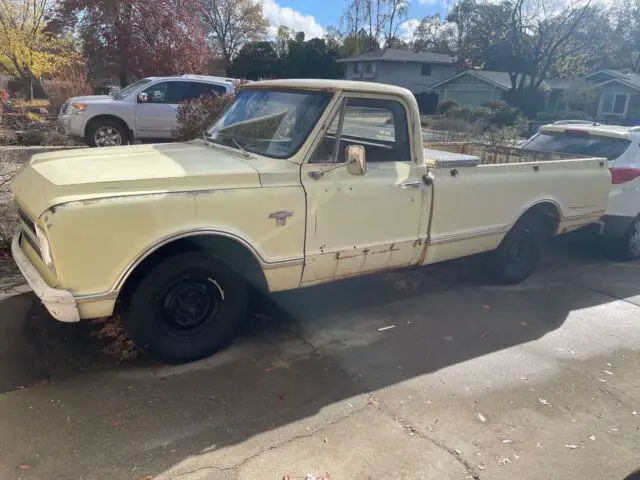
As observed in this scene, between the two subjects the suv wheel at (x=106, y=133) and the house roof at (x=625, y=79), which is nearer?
the suv wheel at (x=106, y=133)

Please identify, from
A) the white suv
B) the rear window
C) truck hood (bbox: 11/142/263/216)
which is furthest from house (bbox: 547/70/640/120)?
truck hood (bbox: 11/142/263/216)

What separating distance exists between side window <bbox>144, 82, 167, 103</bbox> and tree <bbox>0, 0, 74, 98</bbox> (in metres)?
6.56

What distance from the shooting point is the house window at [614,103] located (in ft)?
130

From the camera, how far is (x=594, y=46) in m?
45.9

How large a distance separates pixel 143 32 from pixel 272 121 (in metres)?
17.2

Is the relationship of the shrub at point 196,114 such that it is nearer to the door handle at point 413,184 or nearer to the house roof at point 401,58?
the door handle at point 413,184

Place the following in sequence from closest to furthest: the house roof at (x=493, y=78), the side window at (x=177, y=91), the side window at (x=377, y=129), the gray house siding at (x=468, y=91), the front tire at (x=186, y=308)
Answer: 1. the front tire at (x=186, y=308)
2. the side window at (x=377, y=129)
3. the side window at (x=177, y=91)
4. the house roof at (x=493, y=78)
5. the gray house siding at (x=468, y=91)

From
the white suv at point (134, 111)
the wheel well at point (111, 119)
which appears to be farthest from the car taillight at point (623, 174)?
the wheel well at point (111, 119)

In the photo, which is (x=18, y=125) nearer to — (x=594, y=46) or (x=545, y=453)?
(x=545, y=453)

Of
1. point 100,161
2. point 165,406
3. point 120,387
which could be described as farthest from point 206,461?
point 100,161

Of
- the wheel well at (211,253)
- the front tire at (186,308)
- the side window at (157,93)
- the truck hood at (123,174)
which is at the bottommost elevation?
the front tire at (186,308)

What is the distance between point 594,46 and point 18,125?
1883 inches

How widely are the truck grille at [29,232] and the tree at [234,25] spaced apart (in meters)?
50.4

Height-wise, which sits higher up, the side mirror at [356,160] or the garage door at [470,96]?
the garage door at [470,96]
